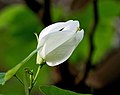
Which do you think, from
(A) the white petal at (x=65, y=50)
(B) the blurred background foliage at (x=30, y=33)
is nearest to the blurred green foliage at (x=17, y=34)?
(B) the blurred background foliage at (x=30, y=33)

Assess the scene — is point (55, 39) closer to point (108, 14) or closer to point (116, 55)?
point (116, 55)

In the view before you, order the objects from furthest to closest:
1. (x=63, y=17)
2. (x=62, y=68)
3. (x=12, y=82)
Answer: (x=12, y=82) → (x=63, y=17) → (x=62, y=68)

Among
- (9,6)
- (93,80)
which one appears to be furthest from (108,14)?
(9,6)

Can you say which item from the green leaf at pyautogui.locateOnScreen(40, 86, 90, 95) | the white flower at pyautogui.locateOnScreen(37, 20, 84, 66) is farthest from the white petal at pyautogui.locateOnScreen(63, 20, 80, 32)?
Answer: the green leaf at pyautogui.locateOnScreen(40, 86, 90, 95)

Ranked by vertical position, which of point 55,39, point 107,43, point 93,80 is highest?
point 55,39

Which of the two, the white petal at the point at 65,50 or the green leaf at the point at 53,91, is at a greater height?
the white petal at the point at 65,50

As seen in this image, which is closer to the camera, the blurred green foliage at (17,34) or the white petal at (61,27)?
the white petal at (61,27)

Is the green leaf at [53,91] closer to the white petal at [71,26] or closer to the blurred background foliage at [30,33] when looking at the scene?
the white petal at [71,26]
